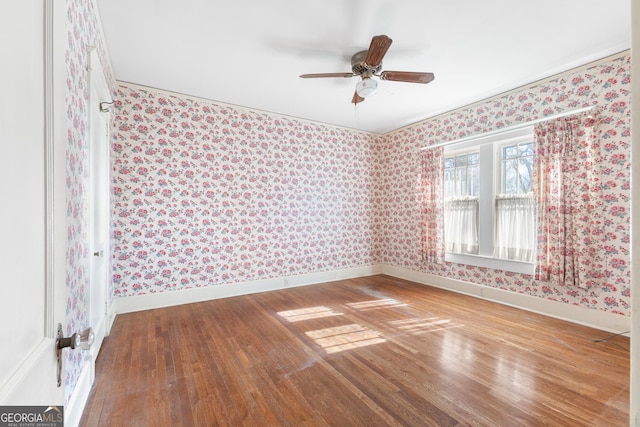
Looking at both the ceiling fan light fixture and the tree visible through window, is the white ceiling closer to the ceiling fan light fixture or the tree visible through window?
the ceiling fan light fixture

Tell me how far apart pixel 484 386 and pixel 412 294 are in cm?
221


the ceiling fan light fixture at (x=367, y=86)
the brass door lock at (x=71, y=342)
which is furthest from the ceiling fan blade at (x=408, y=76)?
the brass door lock at (x=71, y=342)

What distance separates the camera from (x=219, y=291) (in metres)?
4.00

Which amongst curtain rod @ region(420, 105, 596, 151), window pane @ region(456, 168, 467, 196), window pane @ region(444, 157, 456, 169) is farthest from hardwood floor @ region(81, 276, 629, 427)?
curtain rod @ region(420, 105, 596, 151)

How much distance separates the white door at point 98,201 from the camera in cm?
218

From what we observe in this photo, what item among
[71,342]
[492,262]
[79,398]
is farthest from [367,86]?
[79,398]

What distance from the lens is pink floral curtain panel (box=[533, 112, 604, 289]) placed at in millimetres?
2949

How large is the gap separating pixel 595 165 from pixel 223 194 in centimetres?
442

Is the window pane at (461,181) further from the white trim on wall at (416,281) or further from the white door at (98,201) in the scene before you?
the white door at (98,201)

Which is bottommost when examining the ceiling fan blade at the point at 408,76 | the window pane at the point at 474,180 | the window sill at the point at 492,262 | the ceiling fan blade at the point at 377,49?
the window sill at the point at 492,262

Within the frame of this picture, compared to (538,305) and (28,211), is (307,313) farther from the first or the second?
(28,211)

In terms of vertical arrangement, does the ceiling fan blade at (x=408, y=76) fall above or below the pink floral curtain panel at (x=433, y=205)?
above
